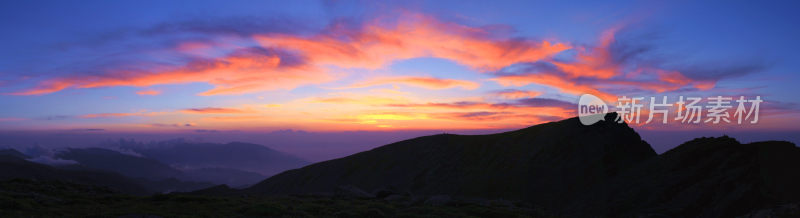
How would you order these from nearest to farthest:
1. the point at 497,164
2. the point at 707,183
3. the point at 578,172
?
Result: 1. the point at 707,183
2. the point at 578,172
3. the point at 497,164

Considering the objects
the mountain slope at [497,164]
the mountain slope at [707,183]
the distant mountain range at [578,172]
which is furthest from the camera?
the mountain slope at [497,164]

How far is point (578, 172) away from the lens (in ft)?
275

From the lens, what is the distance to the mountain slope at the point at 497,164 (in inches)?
3280

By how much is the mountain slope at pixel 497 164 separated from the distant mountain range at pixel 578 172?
0.78ft

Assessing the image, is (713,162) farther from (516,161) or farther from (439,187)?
(439,187)

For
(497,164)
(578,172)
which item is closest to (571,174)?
(578,172)

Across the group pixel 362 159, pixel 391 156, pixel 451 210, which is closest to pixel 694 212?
pixel 451 210

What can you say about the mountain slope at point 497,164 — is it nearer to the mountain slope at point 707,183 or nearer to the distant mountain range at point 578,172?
the distant mountain range at point 578,172

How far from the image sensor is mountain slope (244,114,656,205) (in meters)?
83.3

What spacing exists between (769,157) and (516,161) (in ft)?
148

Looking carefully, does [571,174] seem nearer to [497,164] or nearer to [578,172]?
[578,172]

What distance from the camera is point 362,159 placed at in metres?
130

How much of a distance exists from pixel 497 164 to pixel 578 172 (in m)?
19.3

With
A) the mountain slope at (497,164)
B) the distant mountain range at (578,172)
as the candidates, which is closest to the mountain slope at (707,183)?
the distant mountain range at (578,172)
